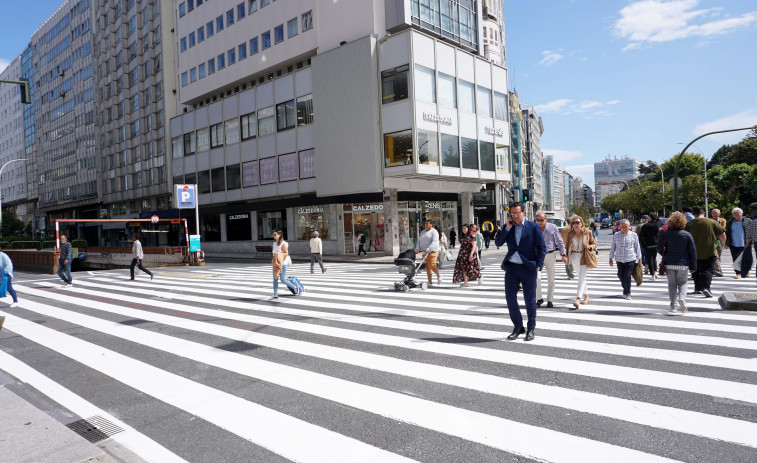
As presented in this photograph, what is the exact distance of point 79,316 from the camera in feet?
34.0

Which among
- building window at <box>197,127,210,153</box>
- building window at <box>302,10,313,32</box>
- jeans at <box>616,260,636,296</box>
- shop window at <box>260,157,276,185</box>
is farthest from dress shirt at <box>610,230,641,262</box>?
building window at <box>197,127,210,153</box>

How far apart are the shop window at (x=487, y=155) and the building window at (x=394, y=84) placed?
647 centimetres

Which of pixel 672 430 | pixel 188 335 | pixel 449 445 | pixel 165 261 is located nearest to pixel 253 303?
pixel 188 335

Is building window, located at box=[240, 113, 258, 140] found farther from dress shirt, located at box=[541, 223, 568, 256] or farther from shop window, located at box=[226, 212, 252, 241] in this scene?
dress shirt, located at box=[541, 223, 568, 256]

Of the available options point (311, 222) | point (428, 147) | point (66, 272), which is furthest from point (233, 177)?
point (66, 272)

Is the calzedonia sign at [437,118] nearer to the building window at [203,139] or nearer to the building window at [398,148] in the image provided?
the building window at [398,148]

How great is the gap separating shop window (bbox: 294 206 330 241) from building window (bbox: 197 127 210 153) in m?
12.5

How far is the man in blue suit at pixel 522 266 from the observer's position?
650 cm

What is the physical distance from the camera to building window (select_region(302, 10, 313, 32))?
31672mm

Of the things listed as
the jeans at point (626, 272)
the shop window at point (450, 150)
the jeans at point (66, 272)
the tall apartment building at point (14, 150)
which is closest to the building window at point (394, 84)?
the shop window at point (450, 150)

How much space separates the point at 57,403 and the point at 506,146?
30942 millimetres

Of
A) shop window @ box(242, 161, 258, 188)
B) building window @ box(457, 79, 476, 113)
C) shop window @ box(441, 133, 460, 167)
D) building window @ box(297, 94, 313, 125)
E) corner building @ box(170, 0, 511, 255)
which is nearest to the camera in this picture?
corner building @ box(170, 0, 511, 255)

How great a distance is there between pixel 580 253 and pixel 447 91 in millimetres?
20754

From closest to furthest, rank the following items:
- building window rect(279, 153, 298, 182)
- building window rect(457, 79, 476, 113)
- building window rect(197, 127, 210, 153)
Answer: building window rect(457, 79, 476, 113) → building window rect(279, 153, 298, 182) → building window rect(197, 127, 210, 153)
